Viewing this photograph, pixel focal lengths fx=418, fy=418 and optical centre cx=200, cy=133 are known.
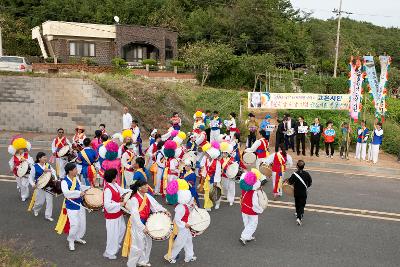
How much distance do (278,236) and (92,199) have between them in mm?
3802

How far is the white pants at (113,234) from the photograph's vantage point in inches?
281

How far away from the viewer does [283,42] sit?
39156mm

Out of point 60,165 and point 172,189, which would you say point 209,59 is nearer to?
point 60,165

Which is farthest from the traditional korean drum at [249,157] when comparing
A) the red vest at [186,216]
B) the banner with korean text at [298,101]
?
the banner with korean text at [298,101]

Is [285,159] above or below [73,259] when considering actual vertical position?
above

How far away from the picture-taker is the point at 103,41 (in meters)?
35.8

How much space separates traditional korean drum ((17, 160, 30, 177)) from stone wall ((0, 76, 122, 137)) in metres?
9.50

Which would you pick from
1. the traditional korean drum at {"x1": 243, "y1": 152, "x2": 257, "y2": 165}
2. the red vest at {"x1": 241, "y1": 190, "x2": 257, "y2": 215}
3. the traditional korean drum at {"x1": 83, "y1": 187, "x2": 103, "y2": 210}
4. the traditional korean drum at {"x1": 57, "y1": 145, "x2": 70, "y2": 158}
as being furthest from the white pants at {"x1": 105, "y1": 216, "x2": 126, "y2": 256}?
the traditional korean drum at {"x1": 243, "y1": 152, "x2": 257, "y2": 165}

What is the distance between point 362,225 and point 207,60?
20.9 metres

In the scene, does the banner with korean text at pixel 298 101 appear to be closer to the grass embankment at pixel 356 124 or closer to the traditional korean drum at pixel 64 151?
the grass embankment at pixel 356 124

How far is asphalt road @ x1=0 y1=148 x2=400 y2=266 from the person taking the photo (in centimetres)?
745

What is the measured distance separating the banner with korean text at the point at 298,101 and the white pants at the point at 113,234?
1300 centimetres

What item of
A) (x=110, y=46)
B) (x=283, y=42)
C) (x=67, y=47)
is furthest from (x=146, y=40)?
(x=283, y=42)

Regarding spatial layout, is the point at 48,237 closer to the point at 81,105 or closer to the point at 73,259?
the point at 73,259
